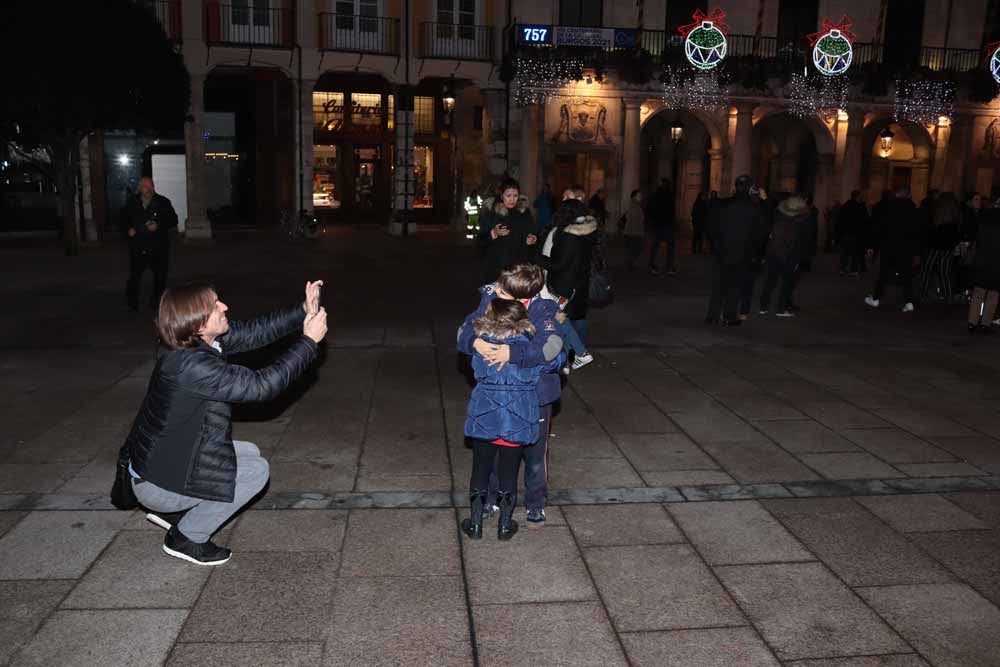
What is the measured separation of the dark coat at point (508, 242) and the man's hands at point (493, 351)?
12.6ft

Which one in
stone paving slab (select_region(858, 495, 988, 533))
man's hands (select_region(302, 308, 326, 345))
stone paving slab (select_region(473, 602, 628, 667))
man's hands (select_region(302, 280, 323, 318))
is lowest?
stone paving slab (select_region(473, 602, 628, 667))

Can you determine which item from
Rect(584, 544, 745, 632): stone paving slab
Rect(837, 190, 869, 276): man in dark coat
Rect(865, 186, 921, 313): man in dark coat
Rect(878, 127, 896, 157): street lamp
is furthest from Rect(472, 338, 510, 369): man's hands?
Rect(878, 127, 896, 157): street lamp

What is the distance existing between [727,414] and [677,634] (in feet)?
12.3

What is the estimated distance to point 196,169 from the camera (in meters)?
24.7

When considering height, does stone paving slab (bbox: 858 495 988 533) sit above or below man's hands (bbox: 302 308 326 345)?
below

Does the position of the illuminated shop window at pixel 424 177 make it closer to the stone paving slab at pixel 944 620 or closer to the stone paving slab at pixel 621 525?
the stone paving slab at pixel 621 525

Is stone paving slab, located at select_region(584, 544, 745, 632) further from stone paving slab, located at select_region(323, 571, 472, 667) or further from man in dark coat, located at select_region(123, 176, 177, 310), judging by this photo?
man in dark coat, located at select_region(123, 176, 177, 310)

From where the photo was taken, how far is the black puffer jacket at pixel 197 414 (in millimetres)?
3939

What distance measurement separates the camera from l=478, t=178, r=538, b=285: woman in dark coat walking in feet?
26.7

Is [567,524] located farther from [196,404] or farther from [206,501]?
[196,404]

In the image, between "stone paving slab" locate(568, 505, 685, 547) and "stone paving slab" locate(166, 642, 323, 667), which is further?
"stone paving slab" locate(568, 505, 685, 547)

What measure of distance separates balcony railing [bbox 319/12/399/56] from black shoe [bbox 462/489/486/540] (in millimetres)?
23403

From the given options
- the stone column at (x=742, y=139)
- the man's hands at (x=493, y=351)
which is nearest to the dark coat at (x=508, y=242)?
the man's hands at (x=493, y=351)

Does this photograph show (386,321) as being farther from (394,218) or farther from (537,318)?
(394,218)
